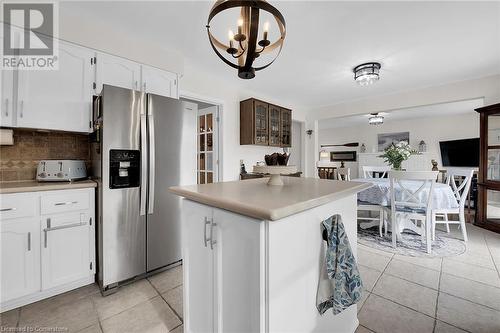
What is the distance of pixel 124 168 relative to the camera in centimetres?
187

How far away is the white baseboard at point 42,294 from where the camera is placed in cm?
154

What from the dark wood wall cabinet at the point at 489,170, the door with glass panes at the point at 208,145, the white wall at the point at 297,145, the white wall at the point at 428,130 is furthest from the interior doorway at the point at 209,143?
the white wall at the point at 428,130

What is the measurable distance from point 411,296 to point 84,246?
2.72 metres

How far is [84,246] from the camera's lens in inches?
71.4

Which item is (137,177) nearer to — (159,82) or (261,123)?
(159,82)

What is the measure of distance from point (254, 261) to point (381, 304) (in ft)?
4.73

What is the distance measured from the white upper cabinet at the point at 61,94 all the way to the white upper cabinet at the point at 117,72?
0.23 feet

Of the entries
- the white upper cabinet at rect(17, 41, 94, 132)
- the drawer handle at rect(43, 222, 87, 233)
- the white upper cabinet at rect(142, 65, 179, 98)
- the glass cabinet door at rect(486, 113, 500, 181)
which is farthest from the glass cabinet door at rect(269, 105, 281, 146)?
the glass cabinet door at rect(486, 113, 500, 181)

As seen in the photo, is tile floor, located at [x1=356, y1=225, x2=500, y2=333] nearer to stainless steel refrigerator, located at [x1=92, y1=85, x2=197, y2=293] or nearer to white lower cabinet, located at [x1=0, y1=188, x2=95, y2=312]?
stainless steel refrigerator, located at [x1=92, y1=85, x2=197, y2=293]

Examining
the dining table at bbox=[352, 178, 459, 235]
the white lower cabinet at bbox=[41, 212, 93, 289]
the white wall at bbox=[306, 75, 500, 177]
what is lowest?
the white lower cabinet at bbox=[41, 212, 93, 289]

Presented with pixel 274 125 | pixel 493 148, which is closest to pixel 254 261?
pixel 274 125

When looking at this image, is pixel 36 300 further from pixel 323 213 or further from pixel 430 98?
pixel 430 98

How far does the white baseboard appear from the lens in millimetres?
1540

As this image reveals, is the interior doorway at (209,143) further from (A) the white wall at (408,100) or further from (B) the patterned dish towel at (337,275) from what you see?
(A) the white wall at (408,100)
